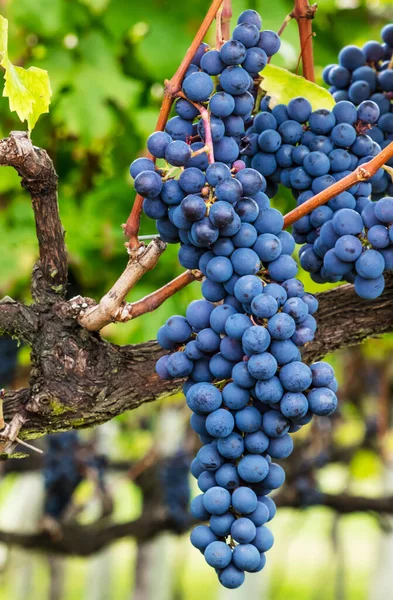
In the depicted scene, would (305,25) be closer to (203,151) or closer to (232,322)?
(203,151)

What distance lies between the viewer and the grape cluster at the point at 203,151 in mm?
835

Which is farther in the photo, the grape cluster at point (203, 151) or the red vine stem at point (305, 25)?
the red vine stem at point (305, 25)

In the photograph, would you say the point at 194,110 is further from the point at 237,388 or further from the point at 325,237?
the point at 237,388

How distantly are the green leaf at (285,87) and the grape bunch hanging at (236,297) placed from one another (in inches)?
6.3

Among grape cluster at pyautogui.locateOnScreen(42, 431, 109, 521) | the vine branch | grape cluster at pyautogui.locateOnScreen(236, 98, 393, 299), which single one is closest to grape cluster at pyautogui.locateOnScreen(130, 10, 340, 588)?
grape cluster at pyautogui.locateOnScreen(236, 98, 393, 299)

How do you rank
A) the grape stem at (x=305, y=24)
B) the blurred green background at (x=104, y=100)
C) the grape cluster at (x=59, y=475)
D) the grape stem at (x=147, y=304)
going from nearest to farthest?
the grape stem at (x=147, y=304) < the grape stem at (x=305, y=24) < the blurred green background at (x=104, y=100) < the grape cluster at (x=59, y=475)

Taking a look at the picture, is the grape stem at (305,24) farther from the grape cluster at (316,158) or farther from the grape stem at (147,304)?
the grape stem at (147,304)

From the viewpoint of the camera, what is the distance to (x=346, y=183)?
92 centimetres

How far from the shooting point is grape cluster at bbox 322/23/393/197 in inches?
47.9

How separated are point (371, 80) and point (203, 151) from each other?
21.3 inches

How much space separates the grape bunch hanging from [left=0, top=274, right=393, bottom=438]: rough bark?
20 centimetres

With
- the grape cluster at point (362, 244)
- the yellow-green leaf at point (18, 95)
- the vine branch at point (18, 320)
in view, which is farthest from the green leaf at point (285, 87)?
the vine branch at point (18, 320)

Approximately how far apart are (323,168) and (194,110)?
240 millimetres

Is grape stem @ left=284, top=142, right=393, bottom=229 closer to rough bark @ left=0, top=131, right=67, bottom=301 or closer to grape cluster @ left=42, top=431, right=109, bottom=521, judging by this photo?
rough bark @ left=0, top=131, right=67, bottom=301
